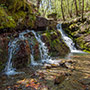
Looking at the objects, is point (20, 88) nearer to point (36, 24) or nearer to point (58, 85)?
point (58, 85)

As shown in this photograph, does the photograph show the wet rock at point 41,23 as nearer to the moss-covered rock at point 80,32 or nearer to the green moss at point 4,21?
the green moss at point 4,21

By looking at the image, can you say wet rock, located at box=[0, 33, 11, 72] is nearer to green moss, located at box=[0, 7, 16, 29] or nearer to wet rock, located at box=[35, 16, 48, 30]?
green moss, located at box=[0, 7, 16, 29]

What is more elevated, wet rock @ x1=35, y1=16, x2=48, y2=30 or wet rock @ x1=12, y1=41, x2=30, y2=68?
wet rock @ x1=35, y1=16, x2=48, y2=30

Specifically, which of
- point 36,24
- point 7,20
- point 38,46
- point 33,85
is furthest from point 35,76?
point 36,24

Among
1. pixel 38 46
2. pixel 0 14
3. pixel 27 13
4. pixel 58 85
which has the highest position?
pixel 27 13

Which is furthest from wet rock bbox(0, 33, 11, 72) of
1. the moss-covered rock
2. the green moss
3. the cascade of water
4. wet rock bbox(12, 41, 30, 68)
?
the moss-covered rock

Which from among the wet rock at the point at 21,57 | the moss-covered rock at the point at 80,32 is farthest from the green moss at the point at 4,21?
the moss-covered rock at the point at 80,32

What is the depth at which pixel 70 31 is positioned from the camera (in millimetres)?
14758

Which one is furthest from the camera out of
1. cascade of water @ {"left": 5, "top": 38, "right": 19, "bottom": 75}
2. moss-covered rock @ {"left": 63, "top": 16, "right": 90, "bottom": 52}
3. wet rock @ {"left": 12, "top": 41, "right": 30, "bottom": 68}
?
moss-covered rock @ {"left": 63, "top": 16, "right": 90, "bottom": 52}

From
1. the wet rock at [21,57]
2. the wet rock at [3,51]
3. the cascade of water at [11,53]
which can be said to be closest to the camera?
the cascade of water at [11,53]

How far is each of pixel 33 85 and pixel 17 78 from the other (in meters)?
1.04

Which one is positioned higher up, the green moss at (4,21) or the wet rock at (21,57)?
the green moss at (4,21)

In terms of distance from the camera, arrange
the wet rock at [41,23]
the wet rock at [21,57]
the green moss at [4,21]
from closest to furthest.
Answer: the wet rock at [21,57], the green moss at [4,21], the wet rock at [41,23]

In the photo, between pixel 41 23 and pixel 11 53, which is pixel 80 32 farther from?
pixel 11 53
